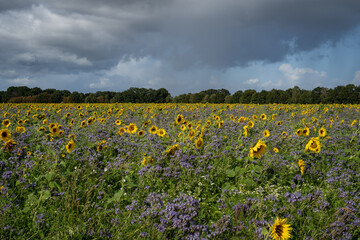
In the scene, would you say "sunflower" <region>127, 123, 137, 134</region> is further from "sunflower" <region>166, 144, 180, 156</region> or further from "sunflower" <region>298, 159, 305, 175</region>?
"sunflower" <region>298, 159, 305, 175</region>

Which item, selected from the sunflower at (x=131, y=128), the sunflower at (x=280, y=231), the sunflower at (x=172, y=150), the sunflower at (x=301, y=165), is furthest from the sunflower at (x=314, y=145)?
the sunflower at (x=131, y=128)

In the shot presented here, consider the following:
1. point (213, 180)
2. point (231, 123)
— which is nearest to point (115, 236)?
point (213, 180)

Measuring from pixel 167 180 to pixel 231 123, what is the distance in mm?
4962

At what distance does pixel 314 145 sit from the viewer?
5434 millimetres

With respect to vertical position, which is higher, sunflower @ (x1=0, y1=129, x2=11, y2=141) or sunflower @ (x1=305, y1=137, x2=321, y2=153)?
sunflower @ (x1=0, y1=129, x2=11, y2=141)

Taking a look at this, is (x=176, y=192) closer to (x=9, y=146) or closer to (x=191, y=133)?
(x=191, y=133)

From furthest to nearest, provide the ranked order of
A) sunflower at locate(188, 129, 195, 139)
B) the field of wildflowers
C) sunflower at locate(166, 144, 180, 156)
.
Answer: sunflower at locate(188, 129, 195, 139)
sunflower at locate(166, 144, 180, 156)
the field of wildflowers

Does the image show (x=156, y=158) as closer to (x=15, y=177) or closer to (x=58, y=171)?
(x=58, y=171)

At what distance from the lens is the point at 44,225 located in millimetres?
2994

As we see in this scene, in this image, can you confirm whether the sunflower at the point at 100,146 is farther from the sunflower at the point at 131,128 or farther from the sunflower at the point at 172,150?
the sunflower at the point at 172,150

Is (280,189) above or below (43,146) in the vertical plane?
below

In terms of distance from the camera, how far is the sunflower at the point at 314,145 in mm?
5281

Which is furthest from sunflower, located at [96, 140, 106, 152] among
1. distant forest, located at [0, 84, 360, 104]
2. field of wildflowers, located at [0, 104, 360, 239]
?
distant forest, located at [0, 84, 360, 104]

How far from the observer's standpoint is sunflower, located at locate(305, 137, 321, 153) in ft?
17.3
